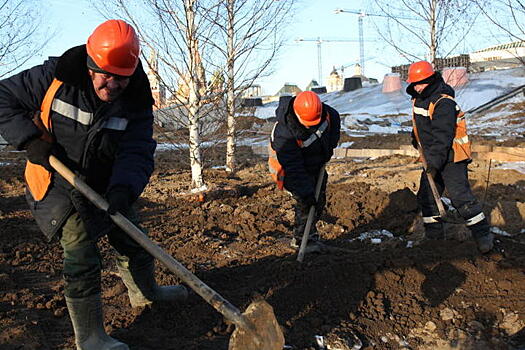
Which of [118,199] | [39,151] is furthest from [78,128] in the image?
[118,199]

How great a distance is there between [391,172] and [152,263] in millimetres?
6657

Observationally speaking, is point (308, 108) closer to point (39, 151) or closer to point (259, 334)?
point (259, 334)

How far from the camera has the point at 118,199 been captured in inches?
111

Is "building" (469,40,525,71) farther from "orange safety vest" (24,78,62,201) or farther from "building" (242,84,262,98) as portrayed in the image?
"orange safety vest" (24,78,62,201)

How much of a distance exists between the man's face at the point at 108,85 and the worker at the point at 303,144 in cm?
206

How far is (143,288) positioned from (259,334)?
113 centimetres

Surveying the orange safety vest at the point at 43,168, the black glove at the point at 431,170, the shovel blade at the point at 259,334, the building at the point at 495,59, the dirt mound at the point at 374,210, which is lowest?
the dirt mound at the point at 374,210

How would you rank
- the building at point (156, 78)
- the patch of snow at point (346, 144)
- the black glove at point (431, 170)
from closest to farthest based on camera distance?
the black glove at point (431, 170) < the building at point (156, 78) < the patch of snow at point (346, 144)

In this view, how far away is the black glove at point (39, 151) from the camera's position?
271 cm

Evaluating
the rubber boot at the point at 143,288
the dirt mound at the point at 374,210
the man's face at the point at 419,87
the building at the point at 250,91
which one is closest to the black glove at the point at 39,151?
the rubber boot at the point at 143,288

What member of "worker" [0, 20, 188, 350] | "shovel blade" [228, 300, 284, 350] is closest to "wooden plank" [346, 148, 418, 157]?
"shovel blade" [228, 300, 284, 350]

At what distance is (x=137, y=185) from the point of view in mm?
3031

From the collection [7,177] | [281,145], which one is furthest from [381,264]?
[7,177]

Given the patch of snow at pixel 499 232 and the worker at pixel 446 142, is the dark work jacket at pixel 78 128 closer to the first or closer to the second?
the worker at pixel 446 142
